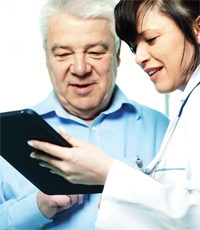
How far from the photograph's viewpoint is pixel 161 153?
3.33 feet

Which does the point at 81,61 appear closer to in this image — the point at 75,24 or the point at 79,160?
the point at 75,24

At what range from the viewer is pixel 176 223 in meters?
0.78

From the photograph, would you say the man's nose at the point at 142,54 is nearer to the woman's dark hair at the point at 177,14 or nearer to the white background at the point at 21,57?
the woman's dark hair at the point at 177,14

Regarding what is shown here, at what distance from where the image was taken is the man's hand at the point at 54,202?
3.72 ft

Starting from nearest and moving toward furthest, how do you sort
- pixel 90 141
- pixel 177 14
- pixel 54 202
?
pixel 177 14, pixel 54 202, pixel 90 141

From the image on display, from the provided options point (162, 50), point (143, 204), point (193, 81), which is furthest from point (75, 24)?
point (143, 204)

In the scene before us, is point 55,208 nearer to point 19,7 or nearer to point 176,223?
point 176,223

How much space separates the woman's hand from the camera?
840 mm

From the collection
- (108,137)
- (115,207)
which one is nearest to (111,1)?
(108,137)

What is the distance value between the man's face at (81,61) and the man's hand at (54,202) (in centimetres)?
41

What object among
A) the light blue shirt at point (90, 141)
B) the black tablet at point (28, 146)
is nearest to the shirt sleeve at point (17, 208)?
the light blue shirt at point (90, 141)

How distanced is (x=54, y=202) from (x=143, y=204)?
1.43 feet

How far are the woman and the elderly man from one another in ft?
0.86

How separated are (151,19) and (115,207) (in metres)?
0.56
